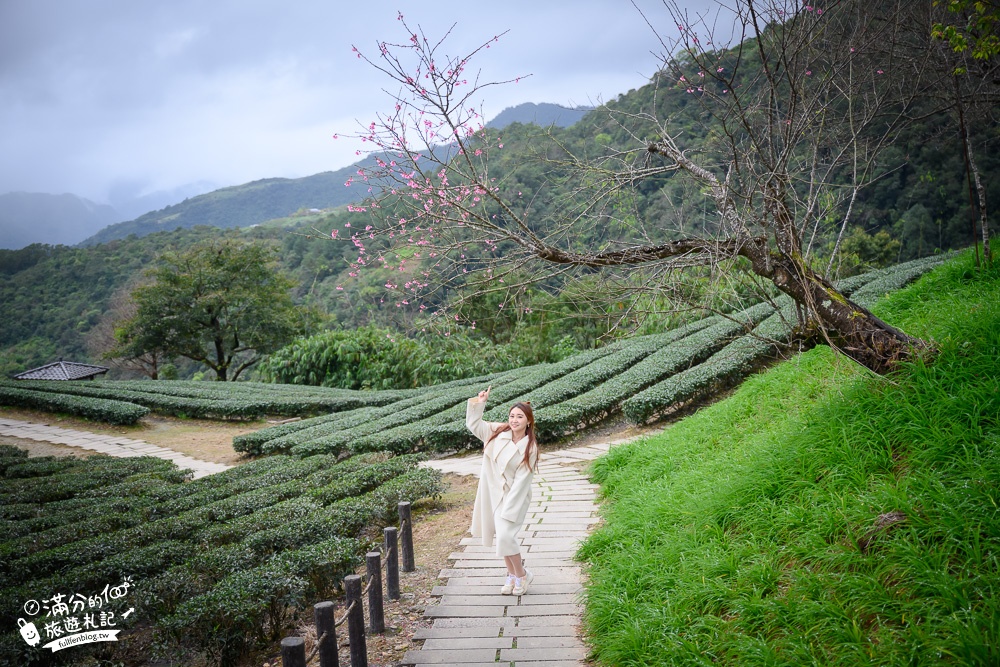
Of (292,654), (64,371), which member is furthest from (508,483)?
(64,371)

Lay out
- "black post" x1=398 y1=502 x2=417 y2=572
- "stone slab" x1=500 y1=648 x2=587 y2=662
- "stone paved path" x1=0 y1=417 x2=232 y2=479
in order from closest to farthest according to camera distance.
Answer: "stone slab" x1=500 y1=648 x2=587 y2=662 < "black post" x1=398 y1=502 x2=417 y2=572 < "stone paved path" x1=0 y1=417 x2=232 y2=479

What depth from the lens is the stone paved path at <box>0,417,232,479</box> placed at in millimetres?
11567

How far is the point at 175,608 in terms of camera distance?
12.4 ft

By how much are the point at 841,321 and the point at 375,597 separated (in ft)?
11.5

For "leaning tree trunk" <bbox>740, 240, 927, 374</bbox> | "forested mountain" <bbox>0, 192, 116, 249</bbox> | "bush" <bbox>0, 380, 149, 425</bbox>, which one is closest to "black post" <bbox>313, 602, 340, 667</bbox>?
"leaning tree trunk" <bbox>740, 240, 927, 374</bbox>

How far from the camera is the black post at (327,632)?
290 cm

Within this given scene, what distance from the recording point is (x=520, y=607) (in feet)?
12.6

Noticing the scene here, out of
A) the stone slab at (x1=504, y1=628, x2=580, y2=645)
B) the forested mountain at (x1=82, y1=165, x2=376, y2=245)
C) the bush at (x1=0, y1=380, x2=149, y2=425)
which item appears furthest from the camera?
the forested mountain at (x1=82, y1=165, x2=376, y2=245)

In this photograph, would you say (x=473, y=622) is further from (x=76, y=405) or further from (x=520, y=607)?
(x=76, y=405)

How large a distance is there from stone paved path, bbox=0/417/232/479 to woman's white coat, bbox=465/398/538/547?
27.3 feet

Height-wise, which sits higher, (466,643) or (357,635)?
(357,635)

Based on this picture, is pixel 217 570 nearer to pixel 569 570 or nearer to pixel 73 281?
pixel 569 570

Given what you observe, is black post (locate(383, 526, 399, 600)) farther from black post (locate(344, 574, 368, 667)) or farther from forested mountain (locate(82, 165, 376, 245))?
forested mountain (locate(82, 165, 376, 245))

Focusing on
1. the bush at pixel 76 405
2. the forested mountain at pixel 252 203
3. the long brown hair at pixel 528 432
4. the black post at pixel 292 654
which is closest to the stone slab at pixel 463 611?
the long brown hair at pixel 528 432
